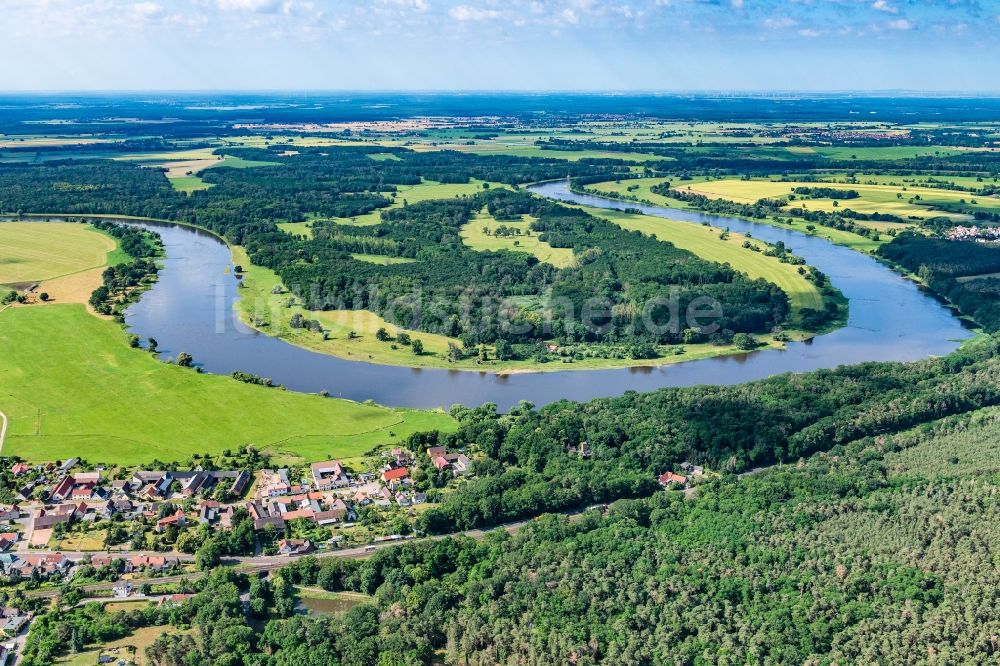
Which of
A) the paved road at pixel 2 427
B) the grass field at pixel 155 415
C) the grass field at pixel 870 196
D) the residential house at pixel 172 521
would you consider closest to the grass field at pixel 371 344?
the grass field at pixel 155 415

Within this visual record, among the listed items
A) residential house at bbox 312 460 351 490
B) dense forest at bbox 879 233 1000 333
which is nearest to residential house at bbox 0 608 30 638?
residential house at bbox 312 460 351 490

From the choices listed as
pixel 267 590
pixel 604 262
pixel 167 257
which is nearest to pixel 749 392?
pixel 267 590

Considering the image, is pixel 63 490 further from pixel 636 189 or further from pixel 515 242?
pixel 636 189

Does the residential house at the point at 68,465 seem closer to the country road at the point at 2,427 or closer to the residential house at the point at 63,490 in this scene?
the residential house at the point at 63,490

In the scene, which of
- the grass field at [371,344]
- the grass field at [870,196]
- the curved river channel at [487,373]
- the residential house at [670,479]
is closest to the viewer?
the residential house at [670,479]

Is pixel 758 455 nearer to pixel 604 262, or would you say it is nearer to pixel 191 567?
pixel 191 567

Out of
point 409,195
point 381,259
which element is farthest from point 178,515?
point 409,195
